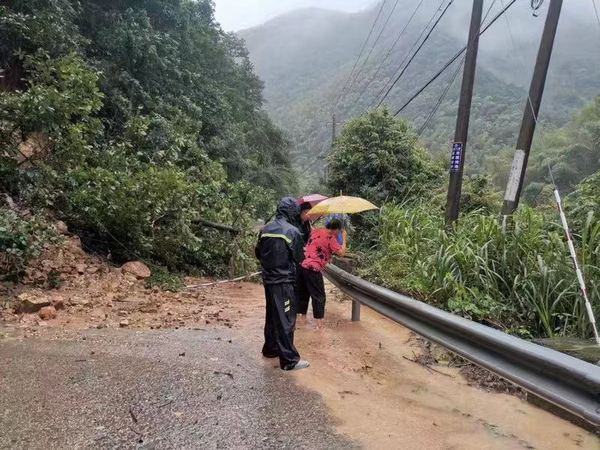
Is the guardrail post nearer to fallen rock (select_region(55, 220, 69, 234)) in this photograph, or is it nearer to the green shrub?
the green shrub

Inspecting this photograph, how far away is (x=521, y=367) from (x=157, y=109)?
1349 cm

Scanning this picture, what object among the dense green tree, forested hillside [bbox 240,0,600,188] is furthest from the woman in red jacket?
the dense green tree

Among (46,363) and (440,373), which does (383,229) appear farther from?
(46,363)

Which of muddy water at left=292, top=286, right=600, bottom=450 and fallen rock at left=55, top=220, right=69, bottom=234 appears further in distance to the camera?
fallen rock at left=55, top=220, right=69, bottom=234

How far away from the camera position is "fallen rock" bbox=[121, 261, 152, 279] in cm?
884

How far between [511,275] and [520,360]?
3.30 meters

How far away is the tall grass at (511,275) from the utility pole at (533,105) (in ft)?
7.27

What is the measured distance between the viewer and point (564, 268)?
5391 mm

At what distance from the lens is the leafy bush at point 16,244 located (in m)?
6.18

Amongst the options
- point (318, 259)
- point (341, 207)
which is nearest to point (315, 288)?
point (318, 259)

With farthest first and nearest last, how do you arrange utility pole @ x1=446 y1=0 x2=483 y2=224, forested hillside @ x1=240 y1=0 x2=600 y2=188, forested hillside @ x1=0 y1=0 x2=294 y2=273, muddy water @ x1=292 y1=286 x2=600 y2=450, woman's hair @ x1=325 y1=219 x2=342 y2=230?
forested hillside @ x1=240 y1=0 x2=600 y2=188 → utility pole @ x1=446 y1=0 x2=483 y2=224 → forested hillside @ x1=0 y1=0 x2=294 y2=273 → woman's hair @ x1=325 y1=219 x2=342 y2=230 → muddy water @ x1=292 y1=286 x2=600 y2=450

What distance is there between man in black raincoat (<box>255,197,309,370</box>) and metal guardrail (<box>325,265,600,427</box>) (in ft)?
3.39

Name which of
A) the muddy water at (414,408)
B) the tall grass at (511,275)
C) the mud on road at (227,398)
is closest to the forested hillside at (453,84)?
the tall grass at (511,275)

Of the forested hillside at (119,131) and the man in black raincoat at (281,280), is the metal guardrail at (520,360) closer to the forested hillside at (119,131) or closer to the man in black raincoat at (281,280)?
the man in black raincoat at (281,280)
